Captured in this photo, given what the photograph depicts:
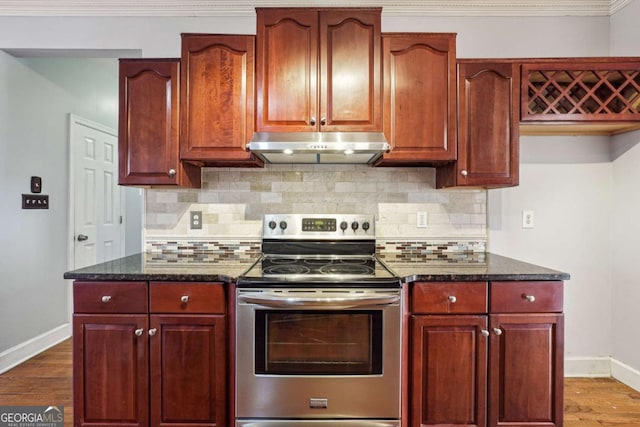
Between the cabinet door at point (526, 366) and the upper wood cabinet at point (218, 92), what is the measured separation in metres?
1.65

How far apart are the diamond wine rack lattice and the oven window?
1.52 m

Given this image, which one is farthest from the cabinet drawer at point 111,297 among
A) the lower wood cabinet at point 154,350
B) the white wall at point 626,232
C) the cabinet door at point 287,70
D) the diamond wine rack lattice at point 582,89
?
the white wall at point 626,232

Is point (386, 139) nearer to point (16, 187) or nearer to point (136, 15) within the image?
point (136, 15)

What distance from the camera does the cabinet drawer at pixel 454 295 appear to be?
1.76 m

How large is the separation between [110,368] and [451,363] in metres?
1.64

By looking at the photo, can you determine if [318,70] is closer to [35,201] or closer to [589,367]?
[35,201]

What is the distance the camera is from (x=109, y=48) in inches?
97.7

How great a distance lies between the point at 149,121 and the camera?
6.86 feet

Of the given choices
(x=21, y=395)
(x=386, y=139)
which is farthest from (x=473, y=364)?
(x=21, y=395)

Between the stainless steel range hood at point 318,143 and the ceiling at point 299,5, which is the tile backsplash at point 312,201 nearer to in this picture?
the stainless steel range hood at point 318,143

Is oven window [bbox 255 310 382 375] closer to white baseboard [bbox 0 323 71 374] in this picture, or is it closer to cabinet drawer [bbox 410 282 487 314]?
cabinet drawer [bbox 410 282 487 314]

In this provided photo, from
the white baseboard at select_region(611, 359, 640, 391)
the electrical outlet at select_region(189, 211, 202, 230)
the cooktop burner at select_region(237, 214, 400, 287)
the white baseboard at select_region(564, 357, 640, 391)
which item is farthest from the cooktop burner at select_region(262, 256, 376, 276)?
the white baseboard at select_region(611, 359, 640, 391)

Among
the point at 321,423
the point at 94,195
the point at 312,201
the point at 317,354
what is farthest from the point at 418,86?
the point at 94,195

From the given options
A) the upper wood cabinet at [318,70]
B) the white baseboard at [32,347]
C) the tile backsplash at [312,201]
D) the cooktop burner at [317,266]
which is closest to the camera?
the cooktop burner at [317,266]
